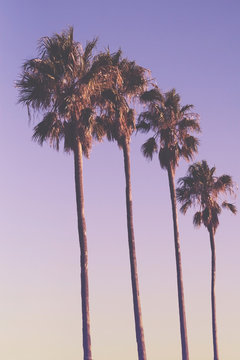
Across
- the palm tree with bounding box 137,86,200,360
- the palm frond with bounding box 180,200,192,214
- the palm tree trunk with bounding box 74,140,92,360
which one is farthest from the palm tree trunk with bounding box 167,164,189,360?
the palm tree trunk with bounding box 74,140,92,360

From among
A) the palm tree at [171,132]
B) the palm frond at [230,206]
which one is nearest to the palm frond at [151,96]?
the palm tree at [171,132]

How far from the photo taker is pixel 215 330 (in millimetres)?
54281

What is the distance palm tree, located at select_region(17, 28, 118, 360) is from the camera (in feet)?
107

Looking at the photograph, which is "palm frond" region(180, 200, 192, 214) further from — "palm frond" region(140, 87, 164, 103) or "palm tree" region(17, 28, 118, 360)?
"palm tree" region(17, 28, 118, 360)

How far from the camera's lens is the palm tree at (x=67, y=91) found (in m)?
32.5

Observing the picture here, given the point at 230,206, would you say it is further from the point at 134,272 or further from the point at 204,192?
the point at 134,272

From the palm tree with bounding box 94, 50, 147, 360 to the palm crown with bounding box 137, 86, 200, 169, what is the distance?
4.77 m

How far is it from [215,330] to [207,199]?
969 cm

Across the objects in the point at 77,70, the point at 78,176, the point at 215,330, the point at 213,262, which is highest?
the point at 77,70

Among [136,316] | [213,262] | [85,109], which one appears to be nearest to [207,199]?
[213,262]

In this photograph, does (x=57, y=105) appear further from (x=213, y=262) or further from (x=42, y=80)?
(x=213, y=262)

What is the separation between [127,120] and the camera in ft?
126

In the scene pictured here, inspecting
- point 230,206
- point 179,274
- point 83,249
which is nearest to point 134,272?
point 83,249

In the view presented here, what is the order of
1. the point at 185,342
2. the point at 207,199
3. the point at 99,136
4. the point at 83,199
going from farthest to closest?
the point at 207,199 < the point at 185,342 < the point at 99,136 < the point at 83,199
